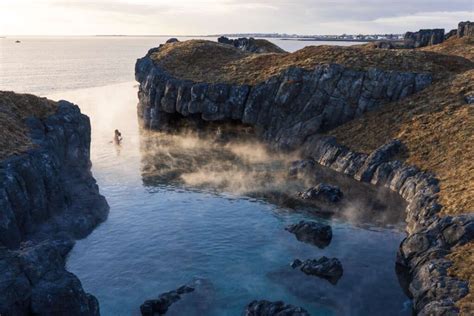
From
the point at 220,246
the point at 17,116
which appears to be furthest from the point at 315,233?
the point at 17,116

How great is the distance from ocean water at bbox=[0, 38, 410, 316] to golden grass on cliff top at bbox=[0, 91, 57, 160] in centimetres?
1251

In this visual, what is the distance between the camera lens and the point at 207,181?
66.6m

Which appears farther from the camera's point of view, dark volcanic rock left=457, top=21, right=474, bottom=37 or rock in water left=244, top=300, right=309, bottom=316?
dark volcanic rock left=457, top=21, right=474, bottom=37

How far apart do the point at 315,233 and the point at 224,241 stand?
9966 millimetres

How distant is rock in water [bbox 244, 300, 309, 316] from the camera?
32.6 metres

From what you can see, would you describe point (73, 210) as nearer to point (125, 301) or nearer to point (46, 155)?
point (46, 155)

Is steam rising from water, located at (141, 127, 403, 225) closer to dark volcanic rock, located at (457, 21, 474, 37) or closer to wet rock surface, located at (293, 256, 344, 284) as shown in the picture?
wet rock surface, located at (293, 256, 344, 284)

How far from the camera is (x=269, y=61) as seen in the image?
97.1 metres

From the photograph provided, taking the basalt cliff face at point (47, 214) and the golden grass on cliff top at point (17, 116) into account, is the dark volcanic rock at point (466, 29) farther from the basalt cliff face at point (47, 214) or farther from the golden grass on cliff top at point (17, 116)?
the golden grass on cliff top at point (17, 116)

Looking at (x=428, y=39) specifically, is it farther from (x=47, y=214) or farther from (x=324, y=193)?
(x=47, y=214)

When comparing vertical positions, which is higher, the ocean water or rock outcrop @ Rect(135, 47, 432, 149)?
rock outcrop @ Rect(135, 47, 432, 149)

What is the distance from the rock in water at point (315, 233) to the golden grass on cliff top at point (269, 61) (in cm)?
4586

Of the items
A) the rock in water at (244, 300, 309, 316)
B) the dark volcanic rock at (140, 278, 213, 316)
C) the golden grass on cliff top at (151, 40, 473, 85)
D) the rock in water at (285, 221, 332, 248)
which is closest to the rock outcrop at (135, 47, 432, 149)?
the golden grass on cliff top at (151, 40, 473, 85)

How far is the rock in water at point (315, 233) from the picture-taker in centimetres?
4678
